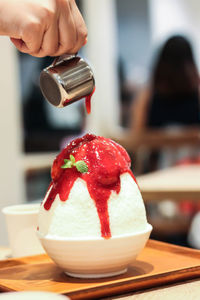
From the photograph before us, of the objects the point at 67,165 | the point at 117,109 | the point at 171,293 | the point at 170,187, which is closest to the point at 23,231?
the point at 67,165

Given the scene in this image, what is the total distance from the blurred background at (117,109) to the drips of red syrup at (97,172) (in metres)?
1.27

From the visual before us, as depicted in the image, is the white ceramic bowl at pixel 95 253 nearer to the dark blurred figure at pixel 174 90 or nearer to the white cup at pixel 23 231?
the white cup at pixel 23 231

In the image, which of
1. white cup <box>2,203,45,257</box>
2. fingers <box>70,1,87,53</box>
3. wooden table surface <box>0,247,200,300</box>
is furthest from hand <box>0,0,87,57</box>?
wooden table surface <box>0,247,200,300</box>

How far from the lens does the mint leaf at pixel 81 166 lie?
0.96 m

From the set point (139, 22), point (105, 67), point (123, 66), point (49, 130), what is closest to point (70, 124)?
point (49, 130)

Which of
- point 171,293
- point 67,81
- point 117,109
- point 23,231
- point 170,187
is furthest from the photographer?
point 117,109

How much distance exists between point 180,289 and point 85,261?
170mm

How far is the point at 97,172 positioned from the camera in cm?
96

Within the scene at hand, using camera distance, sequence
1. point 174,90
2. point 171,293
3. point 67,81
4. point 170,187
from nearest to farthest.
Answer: point 171,293, point 67,81, point 170,187, point 174,90

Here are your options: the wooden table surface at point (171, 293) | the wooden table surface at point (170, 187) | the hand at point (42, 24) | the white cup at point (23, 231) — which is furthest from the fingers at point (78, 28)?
the wooden table surface at point (170, 187)

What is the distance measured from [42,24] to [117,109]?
4.85 meters

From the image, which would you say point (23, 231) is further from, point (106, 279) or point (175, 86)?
point (175, 86)

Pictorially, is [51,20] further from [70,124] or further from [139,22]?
[139,22]

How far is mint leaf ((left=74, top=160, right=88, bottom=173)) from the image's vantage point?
37.8 inches
